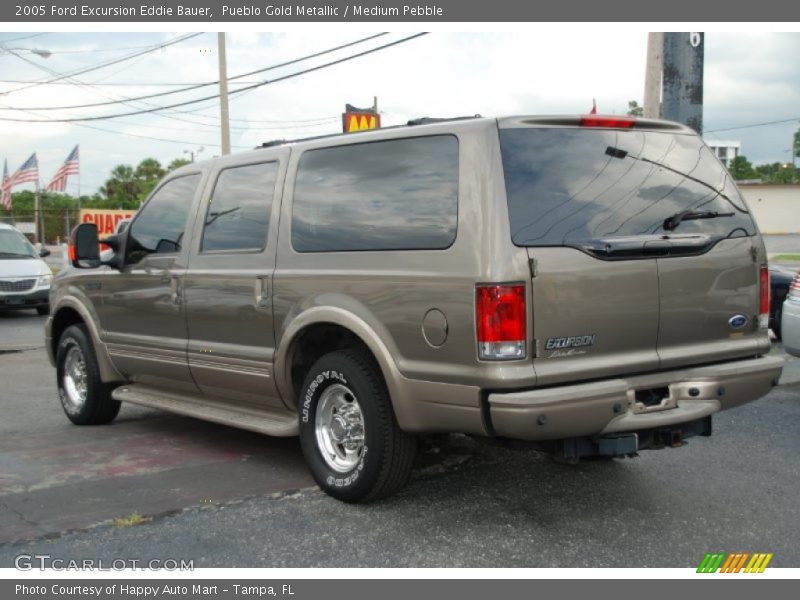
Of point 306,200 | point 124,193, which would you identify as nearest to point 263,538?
point 306,200

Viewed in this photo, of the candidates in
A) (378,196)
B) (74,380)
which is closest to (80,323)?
(74,380)

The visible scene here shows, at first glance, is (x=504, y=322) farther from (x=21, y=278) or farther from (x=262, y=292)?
(x=21, y=278)

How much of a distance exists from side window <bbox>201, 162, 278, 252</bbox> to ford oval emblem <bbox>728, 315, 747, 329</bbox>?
2.75 m

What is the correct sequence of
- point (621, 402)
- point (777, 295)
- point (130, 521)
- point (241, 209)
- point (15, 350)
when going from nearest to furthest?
1. point (621, 402)
2. point (130, 521)
3. point (241, 209)
4. point (777, 295)
5. point (15, 350)

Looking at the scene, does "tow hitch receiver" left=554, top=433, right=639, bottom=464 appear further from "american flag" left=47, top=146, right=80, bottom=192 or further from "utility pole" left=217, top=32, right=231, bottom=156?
"american flag" left=47, top=146, right=80, bottom=192

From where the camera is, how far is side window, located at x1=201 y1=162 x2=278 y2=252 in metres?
5.46

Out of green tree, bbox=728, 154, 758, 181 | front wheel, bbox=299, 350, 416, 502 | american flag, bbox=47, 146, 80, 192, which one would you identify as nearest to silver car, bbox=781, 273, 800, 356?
front wheel, bbox=299, 350, 416, 502

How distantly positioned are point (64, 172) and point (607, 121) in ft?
109

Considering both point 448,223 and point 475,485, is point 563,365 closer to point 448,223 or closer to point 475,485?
point 448,223

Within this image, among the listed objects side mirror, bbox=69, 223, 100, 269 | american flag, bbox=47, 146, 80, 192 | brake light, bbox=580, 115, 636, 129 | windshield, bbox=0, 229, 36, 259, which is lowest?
windshield, bbox=0, 229, 36, 259

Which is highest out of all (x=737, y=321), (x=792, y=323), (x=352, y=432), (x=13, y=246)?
(x=737, y=321)

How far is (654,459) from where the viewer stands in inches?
223

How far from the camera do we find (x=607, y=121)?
4.58m

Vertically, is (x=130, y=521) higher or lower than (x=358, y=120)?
lower
